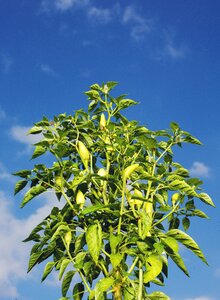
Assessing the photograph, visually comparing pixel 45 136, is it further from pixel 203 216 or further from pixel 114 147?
pixel 203 216

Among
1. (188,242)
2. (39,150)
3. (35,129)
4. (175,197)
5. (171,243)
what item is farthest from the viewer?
(35,129)

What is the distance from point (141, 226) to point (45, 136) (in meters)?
1.28

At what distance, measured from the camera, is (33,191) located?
14.0 feet

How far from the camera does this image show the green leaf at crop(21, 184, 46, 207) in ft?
13.9

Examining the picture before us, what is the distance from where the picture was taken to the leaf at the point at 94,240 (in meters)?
3.68

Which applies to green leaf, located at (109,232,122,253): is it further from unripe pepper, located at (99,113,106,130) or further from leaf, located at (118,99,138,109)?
leaf, located at (118,99,138,109)

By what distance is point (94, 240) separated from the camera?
374cm

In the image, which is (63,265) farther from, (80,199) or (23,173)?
(23,173)

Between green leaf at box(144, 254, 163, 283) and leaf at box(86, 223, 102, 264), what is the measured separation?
44cm

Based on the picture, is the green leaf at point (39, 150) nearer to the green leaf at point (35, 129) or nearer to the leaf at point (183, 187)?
Answer: the green leaf at point (35, 129)

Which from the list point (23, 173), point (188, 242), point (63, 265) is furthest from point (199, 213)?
point (23, 173)

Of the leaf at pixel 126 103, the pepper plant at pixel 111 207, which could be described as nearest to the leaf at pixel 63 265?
the pepper plant at pixel 111 207

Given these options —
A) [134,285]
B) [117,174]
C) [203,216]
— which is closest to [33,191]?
[117,174]

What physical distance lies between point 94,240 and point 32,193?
0.87 meters
